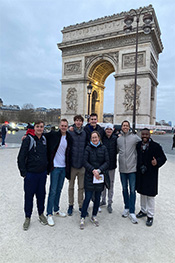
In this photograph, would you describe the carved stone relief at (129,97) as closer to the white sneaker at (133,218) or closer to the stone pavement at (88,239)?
the stone pavement at (88,239)

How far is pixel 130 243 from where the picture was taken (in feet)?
8.30

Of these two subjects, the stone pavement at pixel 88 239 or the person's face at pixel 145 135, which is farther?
the person's face at pixel 145 135

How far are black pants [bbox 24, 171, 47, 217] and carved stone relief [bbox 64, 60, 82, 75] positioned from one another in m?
23.1

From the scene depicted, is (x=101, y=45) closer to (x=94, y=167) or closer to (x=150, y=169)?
(x=150, y=169)

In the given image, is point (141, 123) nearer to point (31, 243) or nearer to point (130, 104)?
point (130, 104)

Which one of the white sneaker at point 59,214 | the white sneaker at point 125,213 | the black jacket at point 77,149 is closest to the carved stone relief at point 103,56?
the black jacket at point 77,149

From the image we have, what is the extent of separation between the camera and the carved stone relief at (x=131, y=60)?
20.8 m

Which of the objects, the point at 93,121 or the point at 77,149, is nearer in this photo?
the point at 77,149

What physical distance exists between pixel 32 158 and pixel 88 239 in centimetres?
143

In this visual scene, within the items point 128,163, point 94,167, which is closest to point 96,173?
point 94,167

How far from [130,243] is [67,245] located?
857 mm

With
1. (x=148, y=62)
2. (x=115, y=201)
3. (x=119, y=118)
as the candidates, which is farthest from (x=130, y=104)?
(x=115, y=201)

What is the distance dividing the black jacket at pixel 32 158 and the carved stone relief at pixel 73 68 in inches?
904

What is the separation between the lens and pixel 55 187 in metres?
3.23
